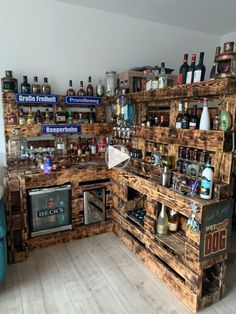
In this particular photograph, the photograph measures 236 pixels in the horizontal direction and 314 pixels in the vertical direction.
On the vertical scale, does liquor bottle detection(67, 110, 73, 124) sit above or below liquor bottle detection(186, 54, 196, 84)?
below

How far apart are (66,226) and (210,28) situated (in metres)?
3.33

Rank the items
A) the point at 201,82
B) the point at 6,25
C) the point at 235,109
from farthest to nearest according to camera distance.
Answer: the point at 6,25 → the point at 201,82 → the point at 235,109

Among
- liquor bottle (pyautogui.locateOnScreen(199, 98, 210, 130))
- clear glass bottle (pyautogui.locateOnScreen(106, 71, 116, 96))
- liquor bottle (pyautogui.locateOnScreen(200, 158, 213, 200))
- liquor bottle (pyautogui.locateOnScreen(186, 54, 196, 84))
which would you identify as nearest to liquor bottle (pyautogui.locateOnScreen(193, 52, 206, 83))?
liquor bottle (pyautogui.locateOnScreen(186, 54, 196, 84))

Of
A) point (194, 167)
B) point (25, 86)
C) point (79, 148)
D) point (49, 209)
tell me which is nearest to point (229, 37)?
point (194, 167)

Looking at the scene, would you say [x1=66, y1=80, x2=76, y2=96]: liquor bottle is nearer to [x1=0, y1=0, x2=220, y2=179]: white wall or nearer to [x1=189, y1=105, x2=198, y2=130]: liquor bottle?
[x1=0, y1=0, x2=220, y2=179]: white wall

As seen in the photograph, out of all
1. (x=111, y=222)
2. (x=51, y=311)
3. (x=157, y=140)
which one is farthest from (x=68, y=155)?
(x=51, y=311)

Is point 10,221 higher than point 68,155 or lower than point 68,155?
lower

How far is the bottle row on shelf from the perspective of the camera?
2.62 meters

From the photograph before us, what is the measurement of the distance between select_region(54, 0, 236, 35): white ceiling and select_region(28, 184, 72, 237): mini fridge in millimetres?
2097

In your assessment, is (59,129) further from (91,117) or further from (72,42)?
(72,42)

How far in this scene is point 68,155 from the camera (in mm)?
2916

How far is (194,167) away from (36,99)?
1.80 meters

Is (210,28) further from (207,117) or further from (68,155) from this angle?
(68,155)
